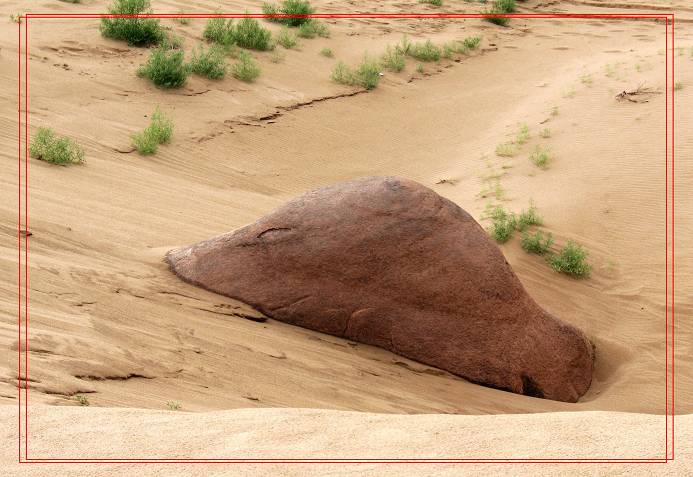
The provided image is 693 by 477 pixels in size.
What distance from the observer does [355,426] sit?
10.8ft

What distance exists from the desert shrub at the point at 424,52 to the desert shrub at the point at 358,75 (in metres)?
1.35

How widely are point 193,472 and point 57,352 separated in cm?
158

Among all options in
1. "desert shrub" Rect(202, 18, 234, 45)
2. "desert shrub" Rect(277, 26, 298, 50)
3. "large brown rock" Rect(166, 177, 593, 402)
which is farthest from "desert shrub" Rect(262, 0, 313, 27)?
"large brown rock" Rect(166, 177, 593, 402)

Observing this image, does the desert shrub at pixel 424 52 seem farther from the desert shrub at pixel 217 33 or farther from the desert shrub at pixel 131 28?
the desert shrub at pixel 131 28

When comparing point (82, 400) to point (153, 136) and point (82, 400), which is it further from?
point (153, 136)

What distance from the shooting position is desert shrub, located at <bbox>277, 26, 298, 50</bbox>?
13617 millimetres

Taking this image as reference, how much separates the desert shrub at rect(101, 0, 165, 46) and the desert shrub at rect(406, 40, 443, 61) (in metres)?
4.04

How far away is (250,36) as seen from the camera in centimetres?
1320

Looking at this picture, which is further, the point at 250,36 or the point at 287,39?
the point at 287,39

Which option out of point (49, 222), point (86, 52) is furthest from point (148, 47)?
point (49, 222)

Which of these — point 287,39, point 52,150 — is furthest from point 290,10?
point 52,150

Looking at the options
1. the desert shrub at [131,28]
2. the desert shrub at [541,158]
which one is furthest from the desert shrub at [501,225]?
the desert shrub at [131,28]

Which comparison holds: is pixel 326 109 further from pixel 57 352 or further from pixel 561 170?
pixel 57 352

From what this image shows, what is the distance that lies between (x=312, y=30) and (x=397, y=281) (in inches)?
378
